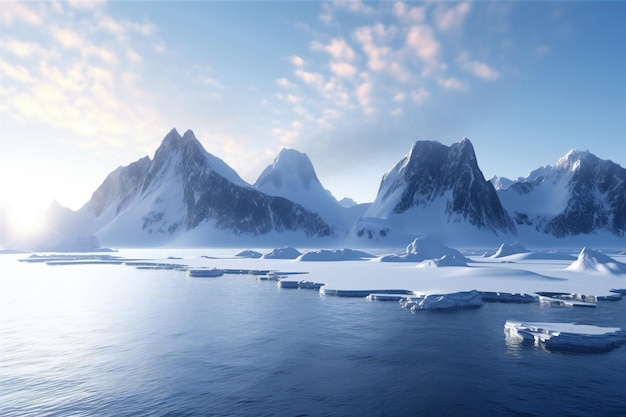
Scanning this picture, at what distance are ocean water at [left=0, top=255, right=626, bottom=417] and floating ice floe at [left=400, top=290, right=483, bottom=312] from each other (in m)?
1.36

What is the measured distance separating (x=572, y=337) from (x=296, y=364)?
1497 cm

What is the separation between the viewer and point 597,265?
60.0m

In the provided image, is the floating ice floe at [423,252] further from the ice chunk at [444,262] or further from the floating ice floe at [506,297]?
the floating ice floe at [506,297]

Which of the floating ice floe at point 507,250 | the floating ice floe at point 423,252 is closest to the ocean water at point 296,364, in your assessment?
the floating ice floe at point 423,252

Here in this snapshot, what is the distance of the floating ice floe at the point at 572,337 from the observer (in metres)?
23.2

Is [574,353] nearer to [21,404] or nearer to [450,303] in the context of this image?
[450,303]

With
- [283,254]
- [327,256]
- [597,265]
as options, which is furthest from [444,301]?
[283,254]

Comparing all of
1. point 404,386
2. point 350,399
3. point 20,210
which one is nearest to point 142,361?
point 350,399

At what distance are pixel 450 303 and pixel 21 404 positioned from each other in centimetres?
2868

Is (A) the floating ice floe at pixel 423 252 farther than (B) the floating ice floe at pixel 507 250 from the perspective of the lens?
No

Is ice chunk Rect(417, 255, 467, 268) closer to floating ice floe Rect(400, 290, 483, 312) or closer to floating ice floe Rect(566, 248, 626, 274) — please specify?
floating ice floe Rect(566, 248, 626, 274)

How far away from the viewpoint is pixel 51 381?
18812 millimetres

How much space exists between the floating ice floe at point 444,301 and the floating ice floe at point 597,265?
3294 cm

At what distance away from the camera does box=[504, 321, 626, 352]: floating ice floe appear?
23.2 meters
